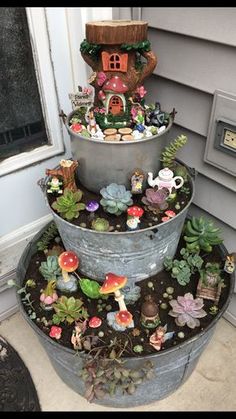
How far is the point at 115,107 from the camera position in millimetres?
957

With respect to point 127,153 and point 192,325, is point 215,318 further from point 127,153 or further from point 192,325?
point 127,153

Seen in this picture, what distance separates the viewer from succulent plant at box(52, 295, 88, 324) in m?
0.99

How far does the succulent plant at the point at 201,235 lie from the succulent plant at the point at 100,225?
11.8 inches

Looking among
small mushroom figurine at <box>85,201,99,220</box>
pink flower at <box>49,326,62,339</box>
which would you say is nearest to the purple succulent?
small mushroom figurine at <box>85,201,99,220</box>

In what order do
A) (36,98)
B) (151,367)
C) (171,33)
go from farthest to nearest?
(36,98), (171,33), (151,367)

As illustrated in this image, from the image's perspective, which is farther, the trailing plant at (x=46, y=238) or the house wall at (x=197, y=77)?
the trailing plant at (x=46, y=238)

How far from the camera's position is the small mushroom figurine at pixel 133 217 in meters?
0.91

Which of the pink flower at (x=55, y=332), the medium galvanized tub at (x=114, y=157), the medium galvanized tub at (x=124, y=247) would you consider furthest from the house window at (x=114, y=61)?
the pink flower at (x=55, y=332)

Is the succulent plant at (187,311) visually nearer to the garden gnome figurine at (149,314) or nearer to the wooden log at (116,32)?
the garden gnome figurine at (149,314)

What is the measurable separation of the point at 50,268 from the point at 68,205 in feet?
0.78

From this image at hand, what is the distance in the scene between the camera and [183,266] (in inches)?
42.6

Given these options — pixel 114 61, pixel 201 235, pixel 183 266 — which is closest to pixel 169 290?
pixel 183 266
